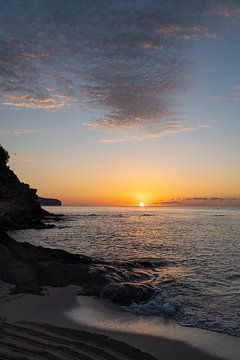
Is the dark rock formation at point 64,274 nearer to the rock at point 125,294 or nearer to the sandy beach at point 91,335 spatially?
the rock at point 125,294

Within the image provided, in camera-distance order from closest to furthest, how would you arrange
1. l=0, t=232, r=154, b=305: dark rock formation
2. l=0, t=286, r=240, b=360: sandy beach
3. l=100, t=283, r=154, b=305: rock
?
l=0, t=286, r=240, b=360: sandy beach
l=100, t=283, r=154, b=305: rock
l=0, t=232, r=154, b=305: dark rock formation

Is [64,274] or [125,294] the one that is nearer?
[125,294]

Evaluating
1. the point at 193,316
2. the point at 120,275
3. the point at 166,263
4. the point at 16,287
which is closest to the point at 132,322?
the point at 193,316

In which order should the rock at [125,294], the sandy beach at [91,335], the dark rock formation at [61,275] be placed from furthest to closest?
the dark rock formation at [61,275] → the rock at [125,294] → the sandy beach at [91,335]

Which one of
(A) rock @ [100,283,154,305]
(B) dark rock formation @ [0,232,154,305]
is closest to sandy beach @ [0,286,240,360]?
(A) rock @ [100,283,154,305]

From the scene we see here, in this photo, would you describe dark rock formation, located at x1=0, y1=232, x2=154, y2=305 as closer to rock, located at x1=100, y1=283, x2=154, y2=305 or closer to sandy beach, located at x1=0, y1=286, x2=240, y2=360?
rock, located at x1=100, y1=283, x2=154, y2=305

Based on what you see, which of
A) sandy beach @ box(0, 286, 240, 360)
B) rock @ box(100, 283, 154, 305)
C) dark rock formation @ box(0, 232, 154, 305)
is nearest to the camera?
sandy beach @ box(0, 286, 240, 360)

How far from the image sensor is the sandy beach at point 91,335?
741cm

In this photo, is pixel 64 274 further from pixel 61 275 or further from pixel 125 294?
pixel 125 294

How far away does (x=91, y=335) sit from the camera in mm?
8688

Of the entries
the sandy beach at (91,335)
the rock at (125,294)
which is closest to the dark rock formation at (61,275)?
the rock at (125,294)

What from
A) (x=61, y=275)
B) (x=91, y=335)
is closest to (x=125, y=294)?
(x=61, y=275)

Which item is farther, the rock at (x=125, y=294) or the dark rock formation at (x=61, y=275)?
the dark rock formation at (x=61, y=275)

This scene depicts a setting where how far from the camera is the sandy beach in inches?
292
